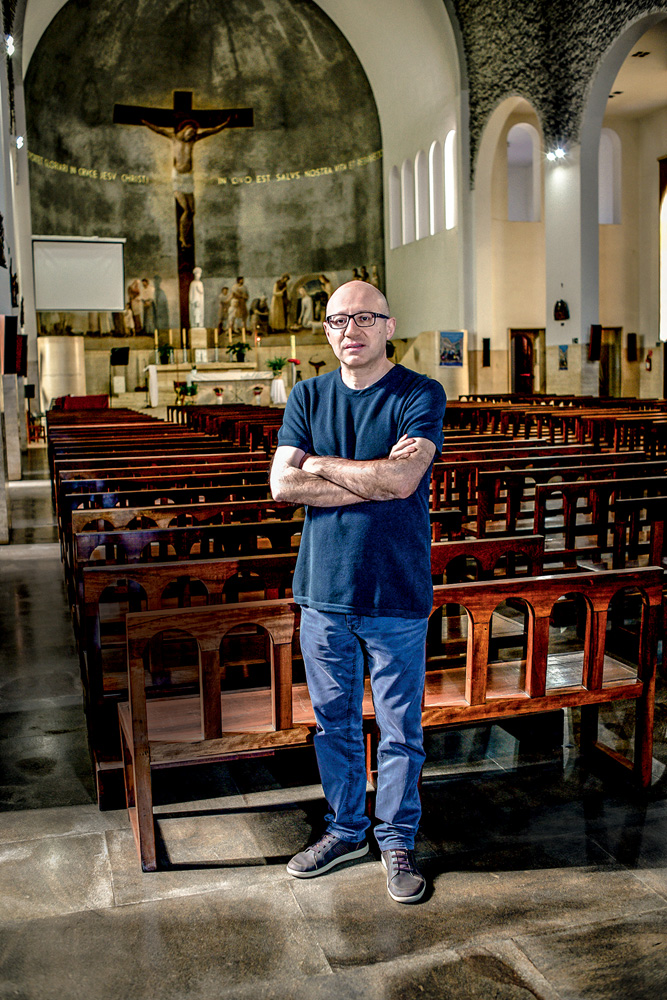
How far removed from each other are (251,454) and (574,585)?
3936 millimetres

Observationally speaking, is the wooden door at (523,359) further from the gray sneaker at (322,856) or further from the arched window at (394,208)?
the gray sneaker at (322,856)

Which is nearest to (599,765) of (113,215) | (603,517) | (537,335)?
(603,517)

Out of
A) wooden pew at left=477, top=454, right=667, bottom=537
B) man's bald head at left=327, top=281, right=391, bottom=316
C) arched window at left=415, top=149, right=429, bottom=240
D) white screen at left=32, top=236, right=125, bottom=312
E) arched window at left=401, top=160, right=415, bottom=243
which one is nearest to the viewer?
man's bald head at left=327, top=281, right=391, bottom=316

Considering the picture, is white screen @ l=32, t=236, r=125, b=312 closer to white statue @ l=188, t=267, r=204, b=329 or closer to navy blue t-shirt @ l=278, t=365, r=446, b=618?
white statue @ l=188, t=267, r=204, b=329

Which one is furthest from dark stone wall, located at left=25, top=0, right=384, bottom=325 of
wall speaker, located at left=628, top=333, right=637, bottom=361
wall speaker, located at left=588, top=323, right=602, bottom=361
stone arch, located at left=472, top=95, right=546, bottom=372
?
wall speaker, located at left=588, top=323, right=602, bottom=361

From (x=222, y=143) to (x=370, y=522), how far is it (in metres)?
26.2

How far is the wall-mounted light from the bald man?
54.5 feet

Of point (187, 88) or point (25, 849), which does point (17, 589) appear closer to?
point (25, 849)

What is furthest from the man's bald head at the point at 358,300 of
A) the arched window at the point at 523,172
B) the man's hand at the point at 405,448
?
the arched window at the point at 523,172

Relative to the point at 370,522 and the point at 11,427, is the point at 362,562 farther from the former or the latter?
the point at 11,427

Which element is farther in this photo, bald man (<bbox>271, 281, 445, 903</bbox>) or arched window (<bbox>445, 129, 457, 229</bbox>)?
arched window (<bbox>445, 129, 457, 229</bbox>)

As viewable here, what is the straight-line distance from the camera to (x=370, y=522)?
241cm

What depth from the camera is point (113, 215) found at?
83.9 ft

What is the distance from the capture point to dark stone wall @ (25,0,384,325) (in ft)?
79.7
